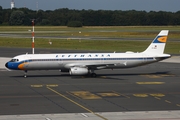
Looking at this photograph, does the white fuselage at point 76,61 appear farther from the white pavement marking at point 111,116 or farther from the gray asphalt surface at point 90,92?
the white pavement marking at point 111,116

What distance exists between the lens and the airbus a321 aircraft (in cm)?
5138

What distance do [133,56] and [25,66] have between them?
13305 mm

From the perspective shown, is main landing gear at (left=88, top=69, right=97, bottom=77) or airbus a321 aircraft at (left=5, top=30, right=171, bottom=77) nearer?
airbus a321 aircraft at (left=5, top=30, right=171, bottom=77)

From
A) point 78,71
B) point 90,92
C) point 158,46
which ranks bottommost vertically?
point 90,92

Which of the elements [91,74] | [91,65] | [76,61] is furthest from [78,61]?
[91,74]

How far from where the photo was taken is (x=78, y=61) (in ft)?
171

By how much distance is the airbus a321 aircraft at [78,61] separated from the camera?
51375 mm

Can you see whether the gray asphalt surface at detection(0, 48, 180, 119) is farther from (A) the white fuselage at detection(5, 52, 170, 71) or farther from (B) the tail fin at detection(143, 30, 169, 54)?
(B) the tail fin at detection(143, 30, 169, 54)

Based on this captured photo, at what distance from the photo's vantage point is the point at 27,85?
45.1 metres

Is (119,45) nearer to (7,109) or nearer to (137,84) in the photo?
(137,84)

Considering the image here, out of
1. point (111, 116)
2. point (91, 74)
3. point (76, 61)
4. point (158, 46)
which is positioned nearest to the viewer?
point (111, 116)

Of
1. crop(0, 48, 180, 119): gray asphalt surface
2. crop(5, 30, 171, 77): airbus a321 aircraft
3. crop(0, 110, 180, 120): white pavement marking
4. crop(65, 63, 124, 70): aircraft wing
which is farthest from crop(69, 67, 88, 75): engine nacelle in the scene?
crop(0, 110, 180, 120): white pavement marking

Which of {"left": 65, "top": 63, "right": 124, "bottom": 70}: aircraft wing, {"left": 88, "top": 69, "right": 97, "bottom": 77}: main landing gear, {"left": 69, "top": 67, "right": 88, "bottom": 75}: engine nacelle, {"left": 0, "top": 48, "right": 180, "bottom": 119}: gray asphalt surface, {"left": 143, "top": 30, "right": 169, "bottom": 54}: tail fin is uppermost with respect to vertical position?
{"left": 143, "top": 30, "right": 169, "bottom": 54}: tail fin

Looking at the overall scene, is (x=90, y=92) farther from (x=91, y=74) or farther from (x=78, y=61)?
(x=78, y=61)
